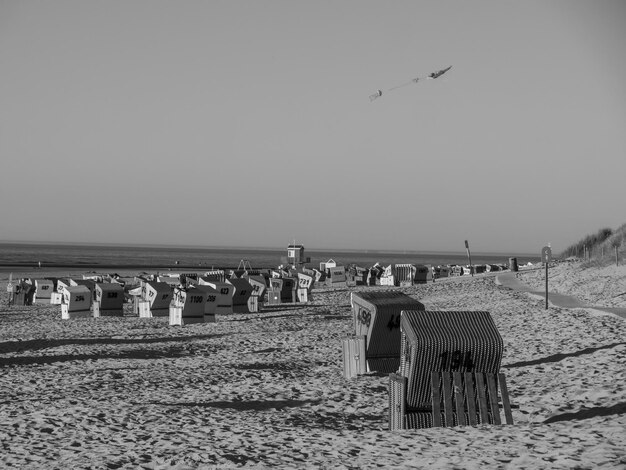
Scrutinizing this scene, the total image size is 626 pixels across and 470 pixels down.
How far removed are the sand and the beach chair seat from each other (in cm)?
21

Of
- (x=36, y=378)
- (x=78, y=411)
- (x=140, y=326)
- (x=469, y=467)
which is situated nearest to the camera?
(x=469, y=467)

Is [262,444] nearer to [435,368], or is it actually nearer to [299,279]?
[435,368]

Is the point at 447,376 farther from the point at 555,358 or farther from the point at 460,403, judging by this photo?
the point at 555,358

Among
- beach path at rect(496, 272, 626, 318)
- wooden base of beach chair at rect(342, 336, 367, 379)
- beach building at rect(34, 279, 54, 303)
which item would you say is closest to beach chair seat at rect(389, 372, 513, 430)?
wooden base of beach chair at rect(342, 336, 367, 379)

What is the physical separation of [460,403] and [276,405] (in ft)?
13.0

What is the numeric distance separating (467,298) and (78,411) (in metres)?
26.3

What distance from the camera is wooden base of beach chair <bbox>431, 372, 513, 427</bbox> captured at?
955cm

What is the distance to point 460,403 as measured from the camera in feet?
31.4

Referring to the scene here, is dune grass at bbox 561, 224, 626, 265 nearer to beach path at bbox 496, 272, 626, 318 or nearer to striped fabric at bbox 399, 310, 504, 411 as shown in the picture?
beach path at bbox 496, 272, 626, 318

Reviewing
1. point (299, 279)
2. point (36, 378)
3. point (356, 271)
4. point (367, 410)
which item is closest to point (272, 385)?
point (367, 410)

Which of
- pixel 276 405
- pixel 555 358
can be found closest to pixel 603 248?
pixel 555 358

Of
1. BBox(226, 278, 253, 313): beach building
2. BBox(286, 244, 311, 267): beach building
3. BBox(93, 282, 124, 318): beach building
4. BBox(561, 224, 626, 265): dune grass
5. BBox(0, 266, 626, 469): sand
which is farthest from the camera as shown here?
BBox(286, 244, 311, 267): beach building

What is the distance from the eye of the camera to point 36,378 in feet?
53.1

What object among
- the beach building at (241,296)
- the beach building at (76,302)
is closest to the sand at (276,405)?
the beach building at (76,302)
